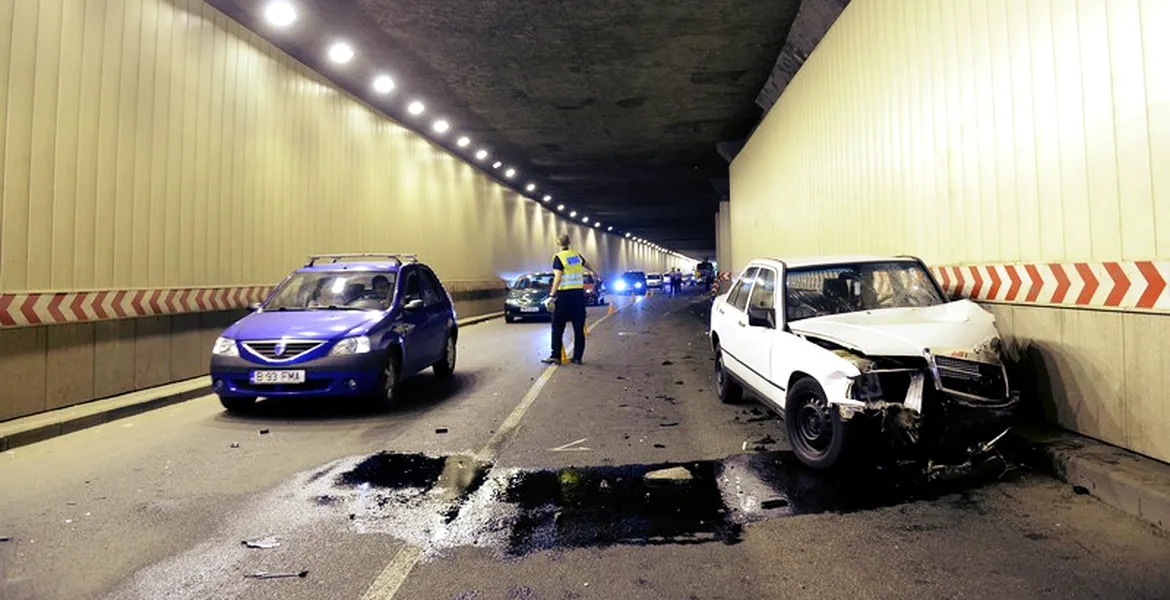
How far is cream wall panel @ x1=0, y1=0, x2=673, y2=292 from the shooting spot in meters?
6.52

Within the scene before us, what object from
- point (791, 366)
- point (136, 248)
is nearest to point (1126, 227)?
point (791, 366)

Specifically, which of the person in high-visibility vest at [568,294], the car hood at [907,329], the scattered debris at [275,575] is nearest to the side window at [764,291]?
the car hood at [907,329]

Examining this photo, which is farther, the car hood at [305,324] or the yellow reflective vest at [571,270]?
the yellow reflective vest at [571,270]

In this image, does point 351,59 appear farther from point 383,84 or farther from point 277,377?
point 277,377

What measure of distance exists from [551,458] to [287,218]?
8.93 metres

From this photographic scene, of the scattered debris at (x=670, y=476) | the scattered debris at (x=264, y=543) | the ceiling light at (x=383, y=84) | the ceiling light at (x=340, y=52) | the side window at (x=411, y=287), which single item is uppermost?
the ceiling light at (x=383, y=84)

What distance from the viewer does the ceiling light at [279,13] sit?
9.91 metres

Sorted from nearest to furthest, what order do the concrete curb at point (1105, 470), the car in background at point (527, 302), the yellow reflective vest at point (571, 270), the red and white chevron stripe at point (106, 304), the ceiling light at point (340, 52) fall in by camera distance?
the concrete curb at point (1105, 470) → the red and white chevron stripe at point (106, 304) → the yellow reflective vest at point (571, 270) → the ceiling light at point (340, 52) → the car in background at point (527, 302)

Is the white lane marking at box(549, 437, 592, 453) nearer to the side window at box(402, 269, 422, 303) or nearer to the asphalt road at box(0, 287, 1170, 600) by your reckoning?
the asphalt road at box(0, 287, 1170, 600)

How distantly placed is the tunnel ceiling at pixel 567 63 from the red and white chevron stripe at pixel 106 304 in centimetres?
462

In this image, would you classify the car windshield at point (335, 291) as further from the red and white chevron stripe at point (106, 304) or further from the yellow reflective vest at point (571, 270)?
the yellow reflective vest at point (571, 270)

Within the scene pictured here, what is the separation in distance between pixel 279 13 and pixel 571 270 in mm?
6398

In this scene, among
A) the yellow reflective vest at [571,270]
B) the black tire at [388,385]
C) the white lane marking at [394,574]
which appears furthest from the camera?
the yellow reflective vest at [571,270]

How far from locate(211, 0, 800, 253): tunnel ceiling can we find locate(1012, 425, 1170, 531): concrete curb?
8594 mm
